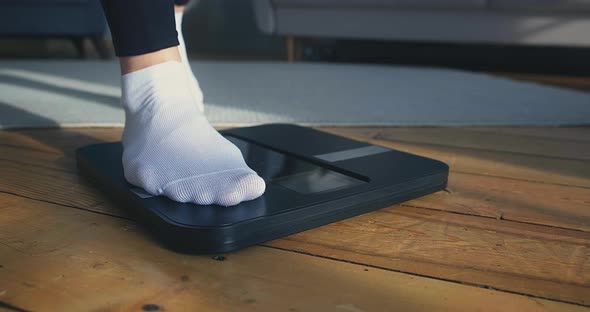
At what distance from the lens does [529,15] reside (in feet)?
5.86

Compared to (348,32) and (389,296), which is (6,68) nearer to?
(348,32)

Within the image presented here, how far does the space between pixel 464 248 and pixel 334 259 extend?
113 mm

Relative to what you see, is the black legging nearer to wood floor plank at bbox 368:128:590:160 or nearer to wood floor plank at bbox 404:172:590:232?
wood floor plank at bbox 404:172:590:232

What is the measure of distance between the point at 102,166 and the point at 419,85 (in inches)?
41.8

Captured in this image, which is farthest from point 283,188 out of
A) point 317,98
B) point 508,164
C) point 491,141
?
point 317,98

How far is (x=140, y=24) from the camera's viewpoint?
538 millimetres

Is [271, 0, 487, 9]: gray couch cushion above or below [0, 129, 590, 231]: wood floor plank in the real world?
above

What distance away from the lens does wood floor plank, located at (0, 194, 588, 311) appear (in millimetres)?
374

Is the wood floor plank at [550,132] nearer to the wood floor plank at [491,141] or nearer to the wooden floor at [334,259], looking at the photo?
the wood floor plank at [491,141]

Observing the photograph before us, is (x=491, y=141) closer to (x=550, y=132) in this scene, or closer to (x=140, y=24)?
(x=550, y=132)

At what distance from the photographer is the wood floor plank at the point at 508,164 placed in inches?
27.3

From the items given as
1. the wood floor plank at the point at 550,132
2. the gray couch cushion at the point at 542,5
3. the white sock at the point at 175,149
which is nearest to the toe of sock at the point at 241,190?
the white sock at the point at 175,149

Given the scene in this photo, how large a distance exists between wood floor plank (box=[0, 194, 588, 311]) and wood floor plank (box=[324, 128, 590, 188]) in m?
0.34

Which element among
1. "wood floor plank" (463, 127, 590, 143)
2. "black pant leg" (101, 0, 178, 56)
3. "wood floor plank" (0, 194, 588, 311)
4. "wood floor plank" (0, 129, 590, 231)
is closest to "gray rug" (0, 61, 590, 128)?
"wood floor plank" (463, 127, 590, 143)
